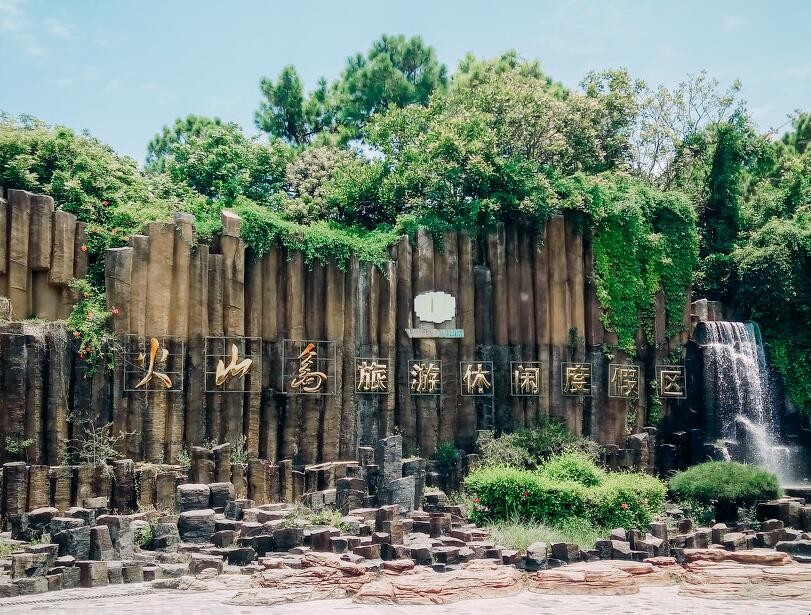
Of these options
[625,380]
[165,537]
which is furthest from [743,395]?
[165,537]

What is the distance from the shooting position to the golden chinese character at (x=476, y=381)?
23.2 meters

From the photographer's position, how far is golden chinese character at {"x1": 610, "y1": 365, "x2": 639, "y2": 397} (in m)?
24.8

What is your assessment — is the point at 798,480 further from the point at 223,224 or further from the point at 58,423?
the point at 58,423

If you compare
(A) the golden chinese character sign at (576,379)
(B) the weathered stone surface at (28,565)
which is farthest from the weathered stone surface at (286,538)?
(A) the golden chinese character sign at (576,379)

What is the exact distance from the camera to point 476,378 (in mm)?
23250

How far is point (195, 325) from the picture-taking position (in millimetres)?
19969

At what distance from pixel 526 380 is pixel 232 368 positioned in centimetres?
728

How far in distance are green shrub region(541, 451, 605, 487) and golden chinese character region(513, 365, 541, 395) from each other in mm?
3172

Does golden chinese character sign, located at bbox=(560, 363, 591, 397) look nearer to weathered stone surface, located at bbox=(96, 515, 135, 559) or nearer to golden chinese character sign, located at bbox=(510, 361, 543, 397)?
golden chinese character sign, located at bbox=(510, 361, 543, 397)

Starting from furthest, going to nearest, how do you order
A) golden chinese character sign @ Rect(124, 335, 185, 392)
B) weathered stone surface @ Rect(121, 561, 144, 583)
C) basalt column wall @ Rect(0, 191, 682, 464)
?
golden chinese character sign @ Rect(124, 335, 185, 392) → basalt column wall @ Rect(0, 191, 682, 464) → weathered stone surface @ Rect(121, 561, 144, 583)

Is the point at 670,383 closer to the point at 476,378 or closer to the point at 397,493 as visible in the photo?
the point at 476,378

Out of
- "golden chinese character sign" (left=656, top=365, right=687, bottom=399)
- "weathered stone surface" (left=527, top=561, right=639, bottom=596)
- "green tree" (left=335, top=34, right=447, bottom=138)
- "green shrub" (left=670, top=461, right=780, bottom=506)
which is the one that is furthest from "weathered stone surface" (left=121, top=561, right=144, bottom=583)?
"green tree" (left=335, top=34, right=447, bottom=138)

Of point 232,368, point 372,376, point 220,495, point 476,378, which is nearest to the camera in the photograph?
point 220,495

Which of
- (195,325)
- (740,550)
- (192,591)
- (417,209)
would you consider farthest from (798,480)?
(192,591)
